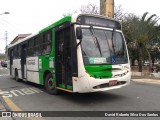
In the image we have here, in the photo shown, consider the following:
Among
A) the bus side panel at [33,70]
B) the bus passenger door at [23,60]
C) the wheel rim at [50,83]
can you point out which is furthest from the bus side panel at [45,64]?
the bus passenger door at [23,60]

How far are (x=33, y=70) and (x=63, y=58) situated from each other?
404 centimetres

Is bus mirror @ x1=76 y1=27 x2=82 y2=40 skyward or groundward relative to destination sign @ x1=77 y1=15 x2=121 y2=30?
groundward

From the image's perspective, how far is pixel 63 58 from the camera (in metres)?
8.70

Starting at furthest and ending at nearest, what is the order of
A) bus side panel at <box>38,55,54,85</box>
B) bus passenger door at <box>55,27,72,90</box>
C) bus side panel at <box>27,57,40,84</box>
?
bus side panel at <box>27,57,40,84</box> < bus side panel at <box>38,55,54,85</box> < bus passenger door at <box>55,27,72,90</box>

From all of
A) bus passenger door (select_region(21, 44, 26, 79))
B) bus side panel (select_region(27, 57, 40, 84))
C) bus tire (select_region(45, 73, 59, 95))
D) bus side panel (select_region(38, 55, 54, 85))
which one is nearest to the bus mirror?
bus side panel (select_region(38, 55, 54, 85))

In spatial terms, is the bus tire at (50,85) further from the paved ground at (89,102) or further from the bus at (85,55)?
the paved ground at (89,102)

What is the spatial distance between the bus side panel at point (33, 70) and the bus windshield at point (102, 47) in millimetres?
4548

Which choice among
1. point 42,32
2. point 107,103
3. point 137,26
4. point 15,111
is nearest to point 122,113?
point 107,103

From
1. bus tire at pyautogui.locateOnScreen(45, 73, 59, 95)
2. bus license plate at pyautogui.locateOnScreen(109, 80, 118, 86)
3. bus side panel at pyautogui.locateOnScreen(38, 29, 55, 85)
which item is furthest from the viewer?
bus tire at pyautogui.locateOnScreen(45, 73, 59, 95)

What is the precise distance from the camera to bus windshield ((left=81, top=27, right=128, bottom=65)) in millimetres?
7796

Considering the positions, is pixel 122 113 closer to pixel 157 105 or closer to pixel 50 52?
pixel 157 105

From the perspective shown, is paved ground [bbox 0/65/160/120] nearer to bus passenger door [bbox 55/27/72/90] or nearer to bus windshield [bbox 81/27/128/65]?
bus passenger door [bbox 55/27/72/90]

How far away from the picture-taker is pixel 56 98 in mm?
9266

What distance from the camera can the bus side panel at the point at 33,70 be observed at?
1173cm
